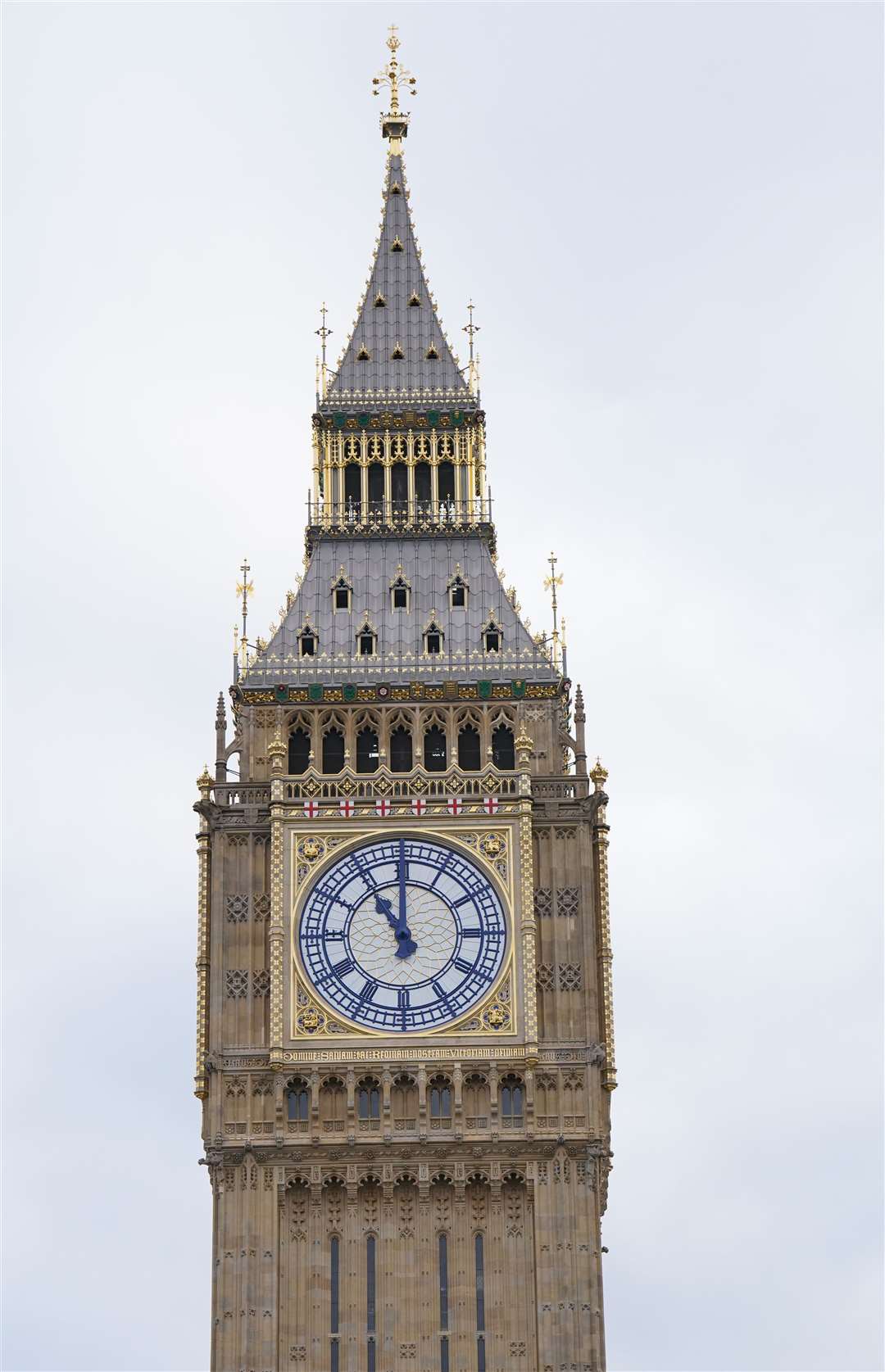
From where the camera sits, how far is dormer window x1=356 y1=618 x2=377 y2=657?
79.3 metres


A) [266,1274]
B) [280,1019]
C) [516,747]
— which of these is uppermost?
[516,747]

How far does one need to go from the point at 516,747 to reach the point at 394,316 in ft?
39.8

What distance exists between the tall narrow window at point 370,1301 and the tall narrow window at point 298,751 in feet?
32.4

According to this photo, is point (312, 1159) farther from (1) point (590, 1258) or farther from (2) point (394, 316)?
(2) point (394, 316)

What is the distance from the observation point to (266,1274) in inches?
2854

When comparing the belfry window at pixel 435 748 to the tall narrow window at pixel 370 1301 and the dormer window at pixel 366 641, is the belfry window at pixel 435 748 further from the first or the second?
the tall narrow window at pixel 370 1301

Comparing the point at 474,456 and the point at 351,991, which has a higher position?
the point at 474,456

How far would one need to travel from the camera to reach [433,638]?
7944cm

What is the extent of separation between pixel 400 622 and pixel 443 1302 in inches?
572

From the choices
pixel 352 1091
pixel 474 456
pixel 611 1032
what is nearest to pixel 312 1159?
pixel 352 1091

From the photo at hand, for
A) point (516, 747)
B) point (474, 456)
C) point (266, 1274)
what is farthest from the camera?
point (474, 456)

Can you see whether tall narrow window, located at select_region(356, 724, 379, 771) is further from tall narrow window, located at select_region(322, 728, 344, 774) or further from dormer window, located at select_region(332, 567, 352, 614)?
dormer window, located at select_region(332, 567, 352, 614)

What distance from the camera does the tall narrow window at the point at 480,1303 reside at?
2837 inches

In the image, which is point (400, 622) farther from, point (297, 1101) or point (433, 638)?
point (297, 1101)
